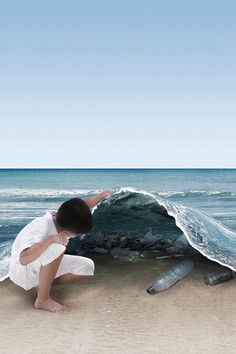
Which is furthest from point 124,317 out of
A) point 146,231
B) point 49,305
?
point 146,231

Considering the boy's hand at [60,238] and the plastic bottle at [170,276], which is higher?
the boy's hand at [60,238]

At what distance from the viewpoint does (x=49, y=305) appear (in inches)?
138

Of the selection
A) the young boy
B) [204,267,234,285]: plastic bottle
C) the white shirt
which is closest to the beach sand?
[204,267,234,285]: plastic bottle

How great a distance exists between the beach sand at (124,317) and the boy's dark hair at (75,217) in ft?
1.73

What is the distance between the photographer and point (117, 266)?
4523 mm

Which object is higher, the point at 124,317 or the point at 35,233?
the point at 35,233

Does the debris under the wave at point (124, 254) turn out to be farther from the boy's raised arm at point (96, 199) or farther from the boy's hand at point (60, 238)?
the boy's hand at point (60, 238)

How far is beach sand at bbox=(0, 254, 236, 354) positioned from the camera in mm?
2908

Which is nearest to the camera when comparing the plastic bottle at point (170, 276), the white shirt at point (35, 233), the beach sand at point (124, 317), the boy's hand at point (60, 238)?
the beach sand at point (124, 317)

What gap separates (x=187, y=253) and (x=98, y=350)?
7.51ft

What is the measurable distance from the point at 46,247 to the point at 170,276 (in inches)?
42.6

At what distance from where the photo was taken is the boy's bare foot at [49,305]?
11.4 feet

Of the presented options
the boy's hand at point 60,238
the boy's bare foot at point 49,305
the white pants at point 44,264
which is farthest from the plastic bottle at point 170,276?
the boy's hand at point 60,238

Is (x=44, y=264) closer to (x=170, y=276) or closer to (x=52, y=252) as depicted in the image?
(x=52, y=252)
